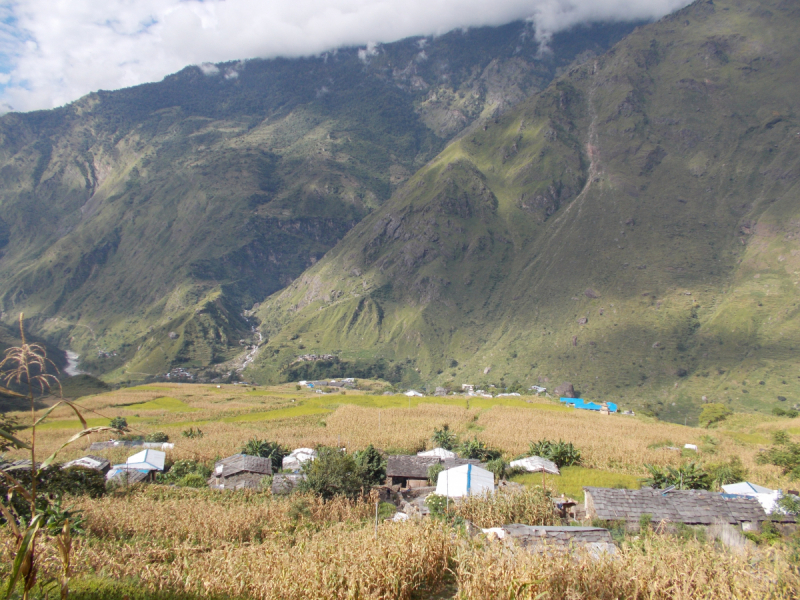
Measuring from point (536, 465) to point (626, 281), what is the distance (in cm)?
11976

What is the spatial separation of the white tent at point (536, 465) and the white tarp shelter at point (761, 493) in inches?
370

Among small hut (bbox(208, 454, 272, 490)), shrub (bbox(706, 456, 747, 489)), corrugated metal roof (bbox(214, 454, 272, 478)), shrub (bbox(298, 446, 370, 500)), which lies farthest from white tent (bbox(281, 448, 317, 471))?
shrub (bbox(706, 456, 747, 489))

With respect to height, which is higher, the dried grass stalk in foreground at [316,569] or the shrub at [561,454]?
the dried grass stalk in foreground at [316,569]

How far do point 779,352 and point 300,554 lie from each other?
123500 millimetres

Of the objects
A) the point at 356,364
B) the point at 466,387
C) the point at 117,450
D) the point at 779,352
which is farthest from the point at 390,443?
the point at 356,364

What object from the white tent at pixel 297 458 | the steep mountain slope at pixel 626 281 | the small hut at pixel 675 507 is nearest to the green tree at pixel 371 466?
the white tent at pixel 297 458

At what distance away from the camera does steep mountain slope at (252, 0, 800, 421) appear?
4419 inches

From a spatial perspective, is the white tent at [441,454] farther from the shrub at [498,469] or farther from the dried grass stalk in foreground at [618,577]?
the dried grass stalk in foreground at [618,577]

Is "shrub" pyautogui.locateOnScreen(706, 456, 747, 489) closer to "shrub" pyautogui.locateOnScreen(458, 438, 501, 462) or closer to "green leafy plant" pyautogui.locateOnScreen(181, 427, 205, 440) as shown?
"shrub" pyautogui.locateOnScreen(458, 438, 501, 462)

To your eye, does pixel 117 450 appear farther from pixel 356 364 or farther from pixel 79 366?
pixel 79 366

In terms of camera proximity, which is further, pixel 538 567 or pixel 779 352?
pixel 779 352

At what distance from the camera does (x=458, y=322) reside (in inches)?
6452

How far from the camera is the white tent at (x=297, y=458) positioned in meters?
33.1

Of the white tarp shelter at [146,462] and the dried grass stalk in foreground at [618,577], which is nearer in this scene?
the dried grass stalk in foreground at [618,577]
